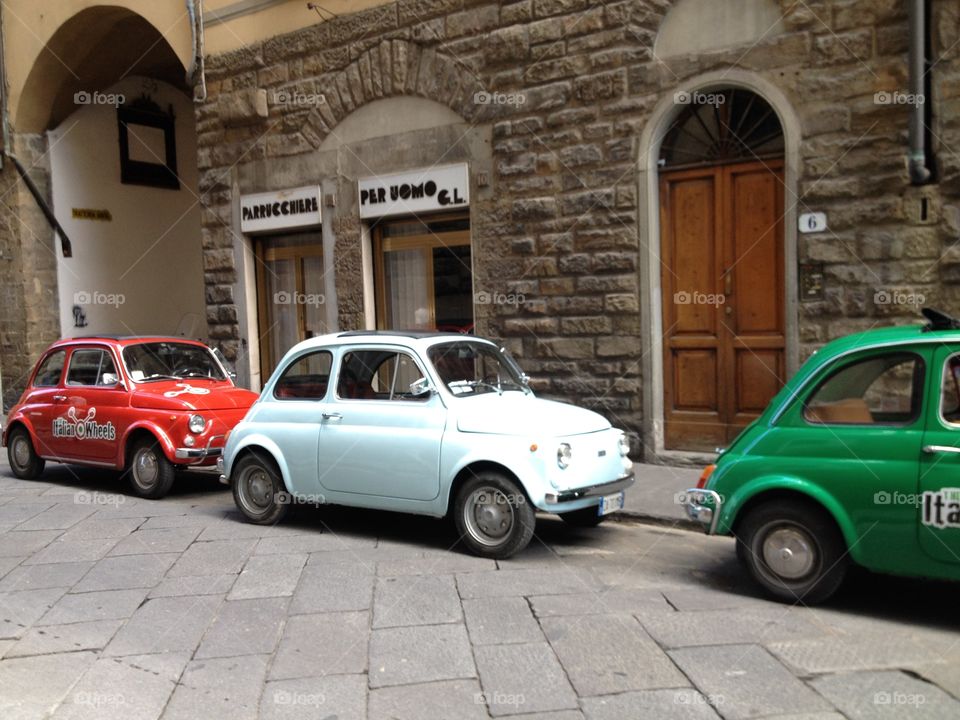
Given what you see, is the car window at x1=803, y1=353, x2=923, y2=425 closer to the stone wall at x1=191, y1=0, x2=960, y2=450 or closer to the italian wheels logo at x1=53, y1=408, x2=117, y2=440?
the stone wall at x1=191, y1=0, x2=960, y2=450

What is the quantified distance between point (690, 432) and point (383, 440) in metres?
4.16

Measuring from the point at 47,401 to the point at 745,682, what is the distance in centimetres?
844

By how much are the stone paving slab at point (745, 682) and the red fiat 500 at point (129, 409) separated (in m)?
5.77

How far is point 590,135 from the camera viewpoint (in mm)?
9789

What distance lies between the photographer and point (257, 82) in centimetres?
1300

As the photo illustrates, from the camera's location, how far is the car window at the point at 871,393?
4.93 m

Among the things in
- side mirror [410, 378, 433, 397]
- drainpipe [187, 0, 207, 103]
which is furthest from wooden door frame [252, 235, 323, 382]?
side mirror [410, 378, 433, 397]

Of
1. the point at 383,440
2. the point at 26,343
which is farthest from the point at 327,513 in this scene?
the point at 26,343

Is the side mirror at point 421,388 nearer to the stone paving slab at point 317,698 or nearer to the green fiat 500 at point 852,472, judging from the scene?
the green fiat 500 at point 852,472

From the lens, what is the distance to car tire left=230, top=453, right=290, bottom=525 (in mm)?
7383

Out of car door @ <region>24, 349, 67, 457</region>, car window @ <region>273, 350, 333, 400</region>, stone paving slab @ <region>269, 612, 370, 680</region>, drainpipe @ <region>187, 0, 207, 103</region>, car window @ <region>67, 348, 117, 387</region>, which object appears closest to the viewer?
stone paving slab @ <region>269, 612, 370, 680</region>

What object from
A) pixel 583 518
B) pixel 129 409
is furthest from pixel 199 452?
pixel 583 518

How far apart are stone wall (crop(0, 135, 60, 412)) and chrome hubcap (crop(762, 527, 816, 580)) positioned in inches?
566

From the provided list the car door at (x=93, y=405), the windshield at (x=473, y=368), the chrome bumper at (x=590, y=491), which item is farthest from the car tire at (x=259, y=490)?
the chrome bumper at (x=590, y=491)
